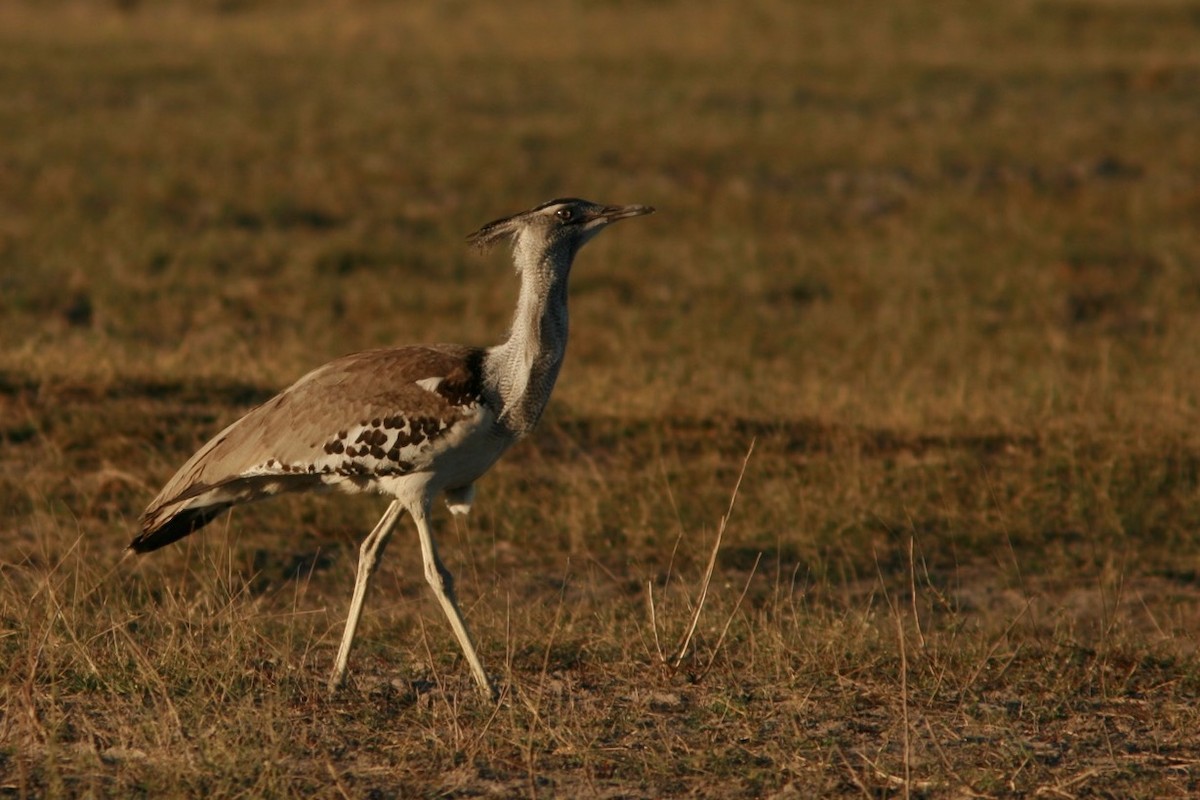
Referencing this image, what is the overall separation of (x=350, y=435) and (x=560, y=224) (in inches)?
30.0

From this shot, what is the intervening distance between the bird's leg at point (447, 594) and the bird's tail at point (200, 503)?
0.31 metres

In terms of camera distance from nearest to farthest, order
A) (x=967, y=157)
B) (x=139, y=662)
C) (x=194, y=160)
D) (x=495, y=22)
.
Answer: (x=139, y=662) → (x=194, y=160) → (x=967, y=157) → (x=495, y=22)

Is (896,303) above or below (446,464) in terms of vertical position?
below

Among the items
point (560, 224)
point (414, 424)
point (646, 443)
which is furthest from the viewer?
point (646, 443)

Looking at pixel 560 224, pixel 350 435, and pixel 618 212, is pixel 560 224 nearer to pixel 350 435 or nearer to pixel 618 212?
pixel 618 212

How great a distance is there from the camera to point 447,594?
4188mm

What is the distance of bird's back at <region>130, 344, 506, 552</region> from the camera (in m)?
4.05

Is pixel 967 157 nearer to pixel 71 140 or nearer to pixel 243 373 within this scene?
pixel 71 140

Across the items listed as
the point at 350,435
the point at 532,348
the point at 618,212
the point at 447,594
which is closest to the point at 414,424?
the point at 350,435

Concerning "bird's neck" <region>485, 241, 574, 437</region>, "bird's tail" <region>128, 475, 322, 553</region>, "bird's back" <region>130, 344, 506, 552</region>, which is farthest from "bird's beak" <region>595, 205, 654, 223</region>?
"bird's tail" <region>128, 475, 322, 553</region>

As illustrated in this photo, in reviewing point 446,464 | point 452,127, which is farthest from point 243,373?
point 452,127

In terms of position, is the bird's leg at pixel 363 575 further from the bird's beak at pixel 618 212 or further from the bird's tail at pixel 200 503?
the bird's beak at pixel 618 212

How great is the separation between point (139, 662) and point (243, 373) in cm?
319

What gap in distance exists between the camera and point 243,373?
23.1 ft
